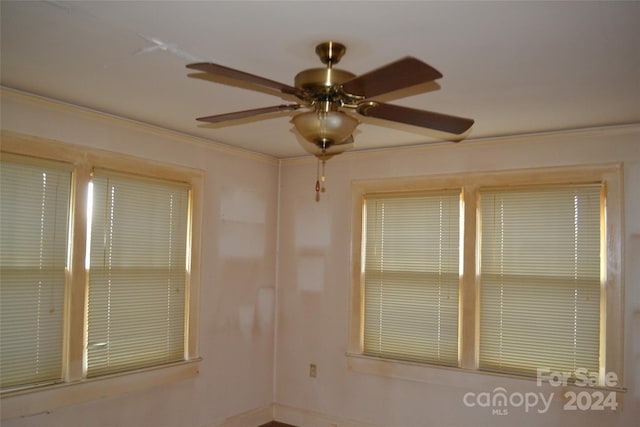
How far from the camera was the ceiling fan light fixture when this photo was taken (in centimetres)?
216

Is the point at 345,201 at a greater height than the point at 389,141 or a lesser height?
lesser

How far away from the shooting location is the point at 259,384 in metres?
5.03

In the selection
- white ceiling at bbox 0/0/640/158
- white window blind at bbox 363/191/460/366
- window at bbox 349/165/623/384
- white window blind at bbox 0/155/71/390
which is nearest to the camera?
white ceiling at bbox 0/0/640/158

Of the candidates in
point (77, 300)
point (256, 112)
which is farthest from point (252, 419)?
point (256, 112)

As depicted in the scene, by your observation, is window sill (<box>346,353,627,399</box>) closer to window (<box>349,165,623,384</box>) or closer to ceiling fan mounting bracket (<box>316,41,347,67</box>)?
window (<box>349,165,623,384</box>)

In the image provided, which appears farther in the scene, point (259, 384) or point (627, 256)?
point (259, 384)

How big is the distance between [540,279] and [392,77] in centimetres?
272

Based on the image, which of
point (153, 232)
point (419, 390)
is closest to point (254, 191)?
point (153, 232)

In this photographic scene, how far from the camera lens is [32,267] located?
332cm

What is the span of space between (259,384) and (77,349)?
1957 mm

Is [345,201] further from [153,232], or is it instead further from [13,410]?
[13,410]

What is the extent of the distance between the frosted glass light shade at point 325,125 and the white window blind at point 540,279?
2.35 meters

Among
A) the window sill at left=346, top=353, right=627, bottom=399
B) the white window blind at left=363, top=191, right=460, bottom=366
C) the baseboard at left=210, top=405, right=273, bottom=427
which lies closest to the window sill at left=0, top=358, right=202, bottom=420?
the baseboard at left=210, top=405, right=273, bottom=427

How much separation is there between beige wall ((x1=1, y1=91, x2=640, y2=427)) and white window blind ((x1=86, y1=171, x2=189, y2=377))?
235 millimetres
